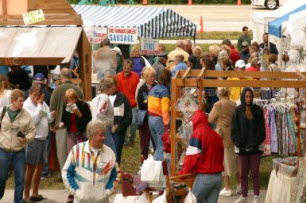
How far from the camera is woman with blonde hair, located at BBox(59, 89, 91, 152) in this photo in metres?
14.1

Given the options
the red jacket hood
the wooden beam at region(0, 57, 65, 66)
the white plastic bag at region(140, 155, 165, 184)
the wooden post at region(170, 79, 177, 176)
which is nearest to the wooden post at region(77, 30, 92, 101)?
the wooden beam at region(0, 57, 65, 66)

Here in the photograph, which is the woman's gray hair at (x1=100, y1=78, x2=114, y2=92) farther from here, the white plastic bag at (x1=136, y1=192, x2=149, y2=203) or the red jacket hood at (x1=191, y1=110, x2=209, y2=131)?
the white plastic bag at (x1=136, y1=192, x2=149, y2=203)

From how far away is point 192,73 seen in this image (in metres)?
13.2

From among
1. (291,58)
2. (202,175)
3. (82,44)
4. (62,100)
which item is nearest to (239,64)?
(291,58)

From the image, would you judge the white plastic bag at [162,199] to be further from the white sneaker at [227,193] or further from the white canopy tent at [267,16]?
the white canopy tent at [267,16]

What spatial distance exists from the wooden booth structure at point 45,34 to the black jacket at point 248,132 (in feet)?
13.2

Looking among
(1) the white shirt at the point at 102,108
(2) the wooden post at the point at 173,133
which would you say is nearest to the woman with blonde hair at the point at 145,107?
(1) the white shirt at the point at 102,108

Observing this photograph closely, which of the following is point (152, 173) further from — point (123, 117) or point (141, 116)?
point (141, 116)

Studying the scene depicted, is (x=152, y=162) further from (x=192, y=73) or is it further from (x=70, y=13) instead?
(x=70, y=13)

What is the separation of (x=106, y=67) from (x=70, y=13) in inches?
135

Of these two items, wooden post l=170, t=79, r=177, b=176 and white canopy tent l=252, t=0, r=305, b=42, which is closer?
wooden post l=170, t=79, r=177, b=176

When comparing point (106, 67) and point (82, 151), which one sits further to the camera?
point (106, 67)

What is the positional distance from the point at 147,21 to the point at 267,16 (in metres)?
4.28

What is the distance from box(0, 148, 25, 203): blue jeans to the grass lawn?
1761 millimetres
